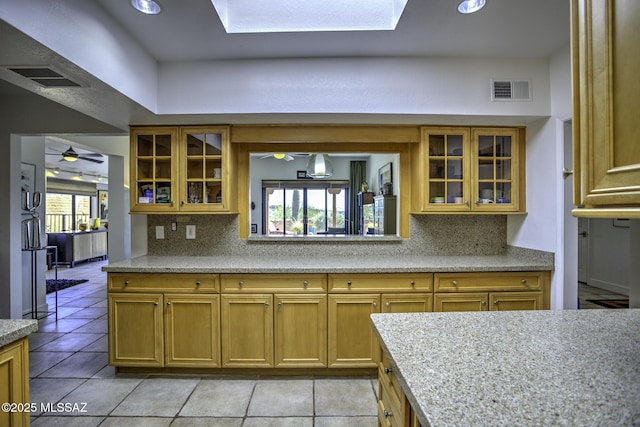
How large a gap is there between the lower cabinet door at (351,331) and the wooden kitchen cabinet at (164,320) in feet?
2.89

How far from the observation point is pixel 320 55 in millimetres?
2463

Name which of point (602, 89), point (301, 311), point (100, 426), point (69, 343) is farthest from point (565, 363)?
point (69, 343)

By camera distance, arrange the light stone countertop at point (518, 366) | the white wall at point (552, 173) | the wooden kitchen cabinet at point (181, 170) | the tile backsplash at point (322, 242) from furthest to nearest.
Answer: the tile backsplash at point (322, 242) → the wooden kitchen cabinet at point (181, 170) → the white wall at point (552, 173) → the light stone countertop at point (518, 366)

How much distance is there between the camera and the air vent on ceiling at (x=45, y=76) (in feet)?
5.89

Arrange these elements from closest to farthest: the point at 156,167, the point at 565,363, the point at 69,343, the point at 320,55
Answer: the point at 565,363 → the point at 320,55 → the point at 156,167 → the point at 69,343

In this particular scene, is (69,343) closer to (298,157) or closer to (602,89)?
(602,89)

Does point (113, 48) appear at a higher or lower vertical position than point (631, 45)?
higher

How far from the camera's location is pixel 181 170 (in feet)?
9.15

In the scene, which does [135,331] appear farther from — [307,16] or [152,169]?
[307,16]

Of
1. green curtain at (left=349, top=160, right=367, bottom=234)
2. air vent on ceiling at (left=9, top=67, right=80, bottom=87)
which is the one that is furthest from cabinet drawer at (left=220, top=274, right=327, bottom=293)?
green curtain at (left=349, top=160, right=367, bottom=234)

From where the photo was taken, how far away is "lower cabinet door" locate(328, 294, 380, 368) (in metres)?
2.51

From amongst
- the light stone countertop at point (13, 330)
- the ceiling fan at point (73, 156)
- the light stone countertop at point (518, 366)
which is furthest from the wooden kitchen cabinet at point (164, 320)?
the ceiling fan at point (73, 156)

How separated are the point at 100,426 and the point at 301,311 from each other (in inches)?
55.1

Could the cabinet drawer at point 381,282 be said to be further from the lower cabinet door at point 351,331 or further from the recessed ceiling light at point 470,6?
the recessed ceiling light at point 470,6
